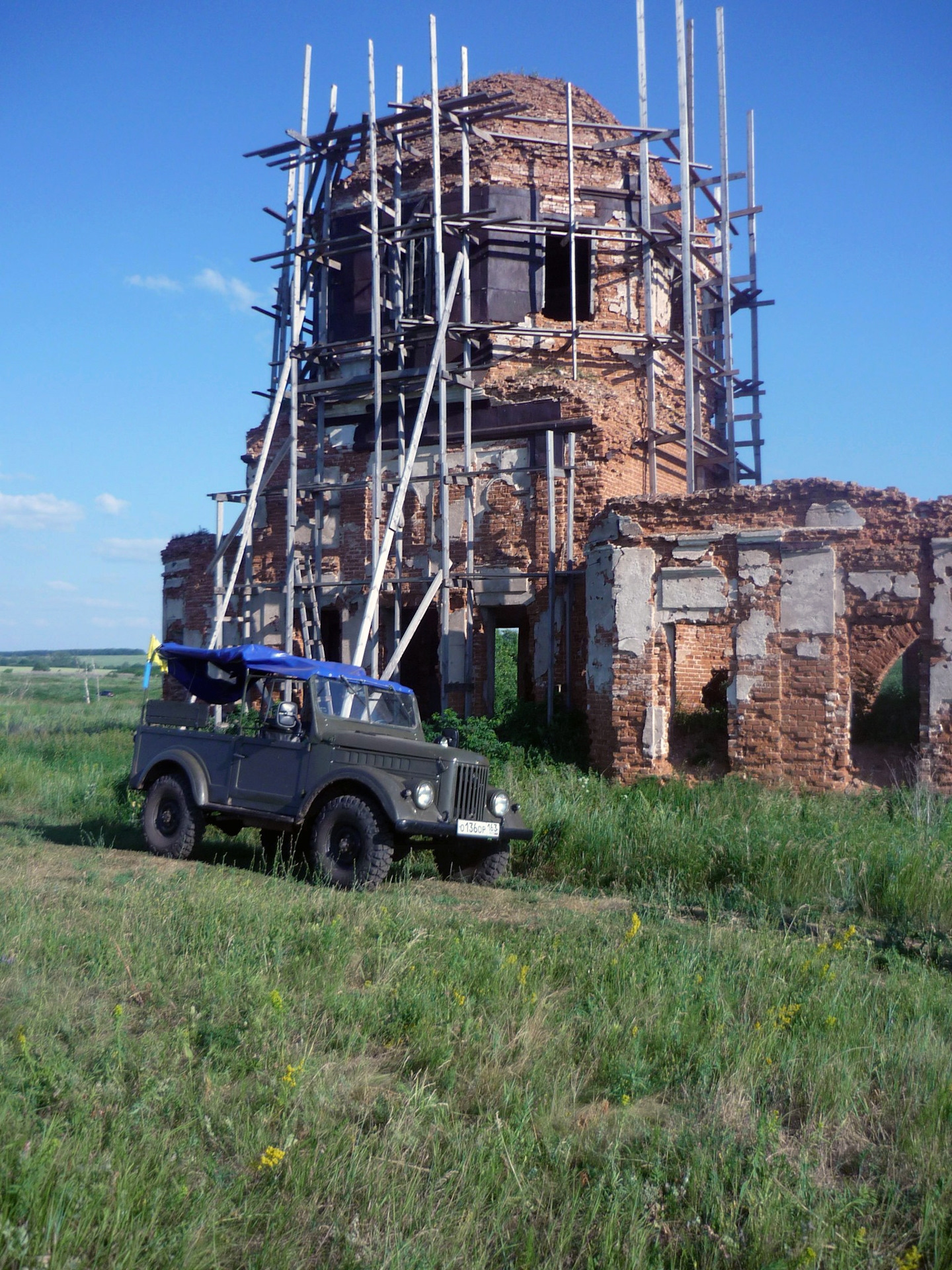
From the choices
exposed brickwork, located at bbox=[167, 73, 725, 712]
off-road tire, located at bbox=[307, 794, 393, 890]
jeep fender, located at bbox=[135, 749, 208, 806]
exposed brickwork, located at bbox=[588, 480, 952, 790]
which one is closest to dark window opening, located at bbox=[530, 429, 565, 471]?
exposed brickwork, located at bbox=[167, 73, 725, 712]

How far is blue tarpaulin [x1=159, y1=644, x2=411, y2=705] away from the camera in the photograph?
10242 mm

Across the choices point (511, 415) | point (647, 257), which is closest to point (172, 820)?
point (511, 415)

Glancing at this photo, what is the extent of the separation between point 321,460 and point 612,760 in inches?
317

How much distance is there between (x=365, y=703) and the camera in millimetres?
9914

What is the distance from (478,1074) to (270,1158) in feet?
3.72

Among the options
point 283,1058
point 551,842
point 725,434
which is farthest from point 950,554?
point 283,1058

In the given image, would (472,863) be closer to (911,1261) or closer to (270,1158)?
(270,1158)

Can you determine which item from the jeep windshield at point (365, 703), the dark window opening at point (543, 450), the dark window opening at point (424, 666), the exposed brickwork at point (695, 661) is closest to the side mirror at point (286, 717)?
the jeep windshield at point (365, 703)

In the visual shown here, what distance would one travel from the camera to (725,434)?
19328 millimetres

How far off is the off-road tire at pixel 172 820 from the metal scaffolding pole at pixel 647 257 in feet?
32.0

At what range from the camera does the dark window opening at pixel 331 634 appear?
19172mm

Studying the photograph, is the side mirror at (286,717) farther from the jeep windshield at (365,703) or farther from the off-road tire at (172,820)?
the off-road tire at (172,820)

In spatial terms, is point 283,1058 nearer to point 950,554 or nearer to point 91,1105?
point 91,1105

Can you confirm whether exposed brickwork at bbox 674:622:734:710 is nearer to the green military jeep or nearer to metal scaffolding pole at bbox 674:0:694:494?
metal scaffolding pole at bbox 674:0:694:494
